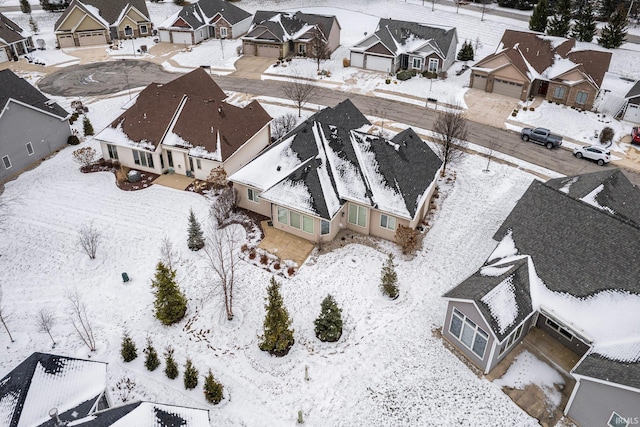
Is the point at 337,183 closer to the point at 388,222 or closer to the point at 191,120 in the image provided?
the point at 388,222

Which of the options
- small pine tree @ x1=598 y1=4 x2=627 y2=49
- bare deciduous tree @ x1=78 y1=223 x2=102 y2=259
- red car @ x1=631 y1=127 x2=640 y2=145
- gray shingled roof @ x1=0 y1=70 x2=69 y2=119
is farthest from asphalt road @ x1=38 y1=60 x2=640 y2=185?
small pine tree @ x1=598 y1=4 x2=627 y2=49

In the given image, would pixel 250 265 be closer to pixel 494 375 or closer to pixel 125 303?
pixel 125 303

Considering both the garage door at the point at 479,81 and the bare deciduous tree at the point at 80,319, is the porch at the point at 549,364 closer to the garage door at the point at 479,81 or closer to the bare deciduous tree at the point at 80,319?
the bare deciduous tree at the point at 80,319

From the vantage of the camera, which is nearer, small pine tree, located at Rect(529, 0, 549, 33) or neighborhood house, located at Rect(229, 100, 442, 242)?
neighborhood house, located at Rect(229, 100, 442, 242)

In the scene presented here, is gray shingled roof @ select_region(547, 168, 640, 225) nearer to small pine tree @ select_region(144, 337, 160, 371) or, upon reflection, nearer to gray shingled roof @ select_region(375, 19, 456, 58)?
small pine tree @ select_region(144, 337, 160, 371)

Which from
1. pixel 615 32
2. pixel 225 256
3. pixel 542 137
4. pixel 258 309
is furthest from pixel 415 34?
pixel 258 309
